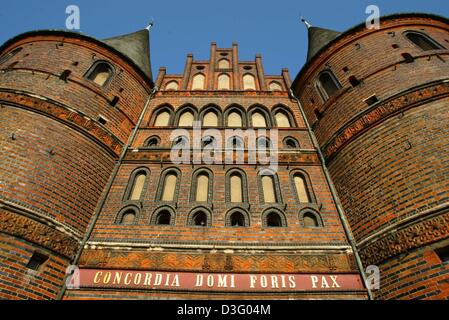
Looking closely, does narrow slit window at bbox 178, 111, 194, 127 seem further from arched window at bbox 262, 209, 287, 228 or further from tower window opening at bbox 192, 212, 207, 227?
arched window at bbox 262, 209, 287, 228

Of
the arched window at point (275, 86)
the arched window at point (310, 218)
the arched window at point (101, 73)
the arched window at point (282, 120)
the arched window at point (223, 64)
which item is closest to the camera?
the arched window at point (310, 218)

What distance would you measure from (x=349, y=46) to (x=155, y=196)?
24.0ft

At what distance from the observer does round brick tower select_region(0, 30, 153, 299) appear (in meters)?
5.43


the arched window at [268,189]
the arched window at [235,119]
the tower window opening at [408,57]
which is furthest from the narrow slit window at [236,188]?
the tower window opening at [408,57]

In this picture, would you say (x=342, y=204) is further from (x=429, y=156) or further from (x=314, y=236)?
(x=429, y=156)

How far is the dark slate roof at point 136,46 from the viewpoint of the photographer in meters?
10.7

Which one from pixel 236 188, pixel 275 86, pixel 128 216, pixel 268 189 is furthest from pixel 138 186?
pixel 275 86

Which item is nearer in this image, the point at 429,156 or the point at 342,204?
the point at 429,156

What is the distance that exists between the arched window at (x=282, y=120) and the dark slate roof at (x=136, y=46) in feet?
15.3

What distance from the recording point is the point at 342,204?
7.08 m

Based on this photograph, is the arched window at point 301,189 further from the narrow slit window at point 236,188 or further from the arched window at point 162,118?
the arched window at point 162,118

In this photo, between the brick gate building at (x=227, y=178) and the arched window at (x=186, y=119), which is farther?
the arched window at (x=186, y=119)
